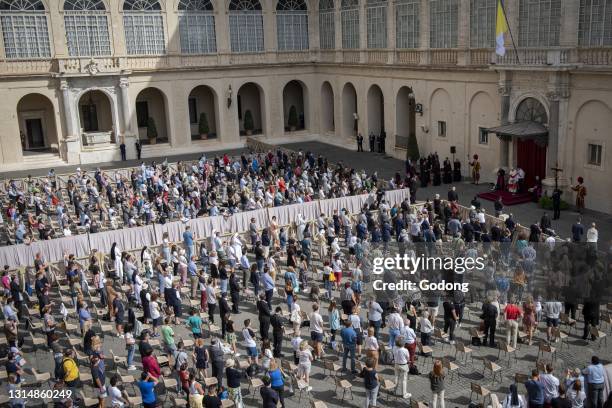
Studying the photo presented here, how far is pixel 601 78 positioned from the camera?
81.1 ft

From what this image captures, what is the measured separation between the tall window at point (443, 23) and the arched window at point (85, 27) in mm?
20540

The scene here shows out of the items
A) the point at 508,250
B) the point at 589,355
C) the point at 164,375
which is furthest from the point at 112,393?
the point at 508,250

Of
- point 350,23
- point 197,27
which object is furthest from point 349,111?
point 197,27

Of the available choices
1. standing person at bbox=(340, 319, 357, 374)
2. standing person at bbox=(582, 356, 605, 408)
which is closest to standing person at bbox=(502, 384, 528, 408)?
standing person at bbox=(582, 356, 605, 408)

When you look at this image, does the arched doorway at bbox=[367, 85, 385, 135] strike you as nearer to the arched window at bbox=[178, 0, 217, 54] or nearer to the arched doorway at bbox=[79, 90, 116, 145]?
the arched window at bbox=[178, 0, 217, 54]

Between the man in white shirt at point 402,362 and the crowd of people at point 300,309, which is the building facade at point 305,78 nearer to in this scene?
the crowd of people at point 300,309

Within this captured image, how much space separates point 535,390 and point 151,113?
3905 cm

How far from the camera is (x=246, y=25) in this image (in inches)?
1736

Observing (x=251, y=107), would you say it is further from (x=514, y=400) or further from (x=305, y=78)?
(x=514, y=400)

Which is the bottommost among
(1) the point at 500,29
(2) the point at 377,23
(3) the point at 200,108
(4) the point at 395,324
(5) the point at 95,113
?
(4) the point at 395,324

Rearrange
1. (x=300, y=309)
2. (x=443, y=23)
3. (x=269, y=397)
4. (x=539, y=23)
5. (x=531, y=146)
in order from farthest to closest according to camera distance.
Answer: (x=443, y=23) → (x=531, y=146) → (x=539, y=23) → (x=300, y=309) → (x=269, y=397)

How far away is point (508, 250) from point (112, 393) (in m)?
12.6

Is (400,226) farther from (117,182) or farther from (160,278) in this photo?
(117,182)

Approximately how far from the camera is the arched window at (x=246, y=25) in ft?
143
